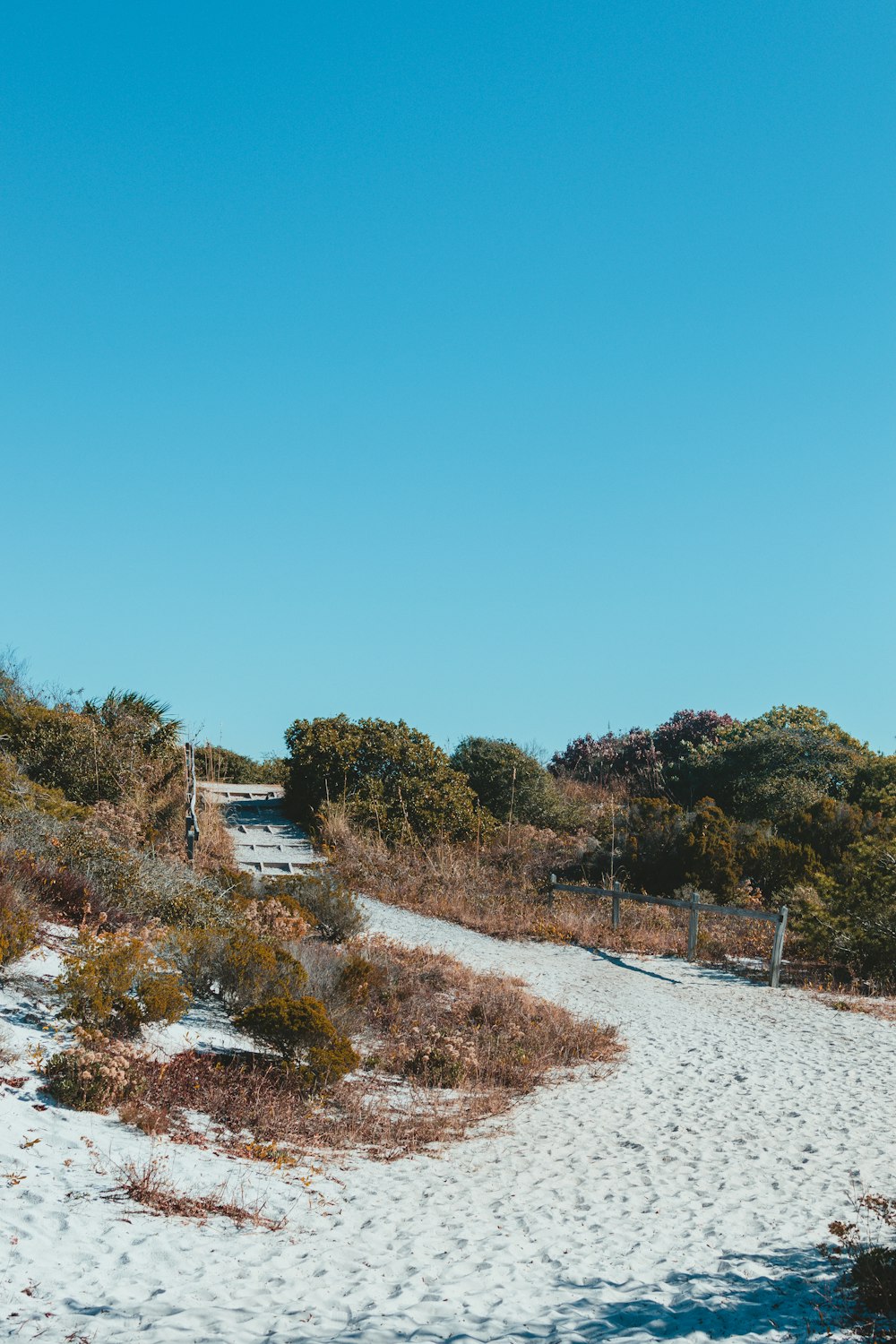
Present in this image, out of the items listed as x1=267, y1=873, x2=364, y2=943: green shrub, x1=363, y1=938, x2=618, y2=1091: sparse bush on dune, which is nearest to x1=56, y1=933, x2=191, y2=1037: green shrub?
x1=363, y1=938, x2=618, y2=1091: sparse bush on dune

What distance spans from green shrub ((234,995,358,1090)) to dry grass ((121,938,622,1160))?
0.18 metres

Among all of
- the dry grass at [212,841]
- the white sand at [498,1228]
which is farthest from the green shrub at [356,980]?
the dry grass at [212,841]

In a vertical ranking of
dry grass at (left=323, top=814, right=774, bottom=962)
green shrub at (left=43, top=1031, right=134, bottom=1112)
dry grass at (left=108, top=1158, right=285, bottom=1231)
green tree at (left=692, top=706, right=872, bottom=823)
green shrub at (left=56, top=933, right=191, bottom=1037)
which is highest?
green tree at (left=692, top=706, right=872, bottom=823)

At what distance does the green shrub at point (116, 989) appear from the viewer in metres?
7.71

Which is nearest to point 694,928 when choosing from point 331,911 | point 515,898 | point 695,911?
point 695,911

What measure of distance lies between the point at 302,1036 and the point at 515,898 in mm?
11233

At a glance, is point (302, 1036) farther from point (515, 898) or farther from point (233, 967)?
point (515, 898)

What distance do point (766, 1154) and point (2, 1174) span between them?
210 inches

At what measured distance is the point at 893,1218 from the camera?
619cm

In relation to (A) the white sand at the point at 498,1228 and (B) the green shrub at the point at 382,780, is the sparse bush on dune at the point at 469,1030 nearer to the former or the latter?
(A) the white sand at the point at 498,1228

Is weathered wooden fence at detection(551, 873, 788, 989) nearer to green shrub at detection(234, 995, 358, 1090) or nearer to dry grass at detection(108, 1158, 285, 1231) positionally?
green shrub at detection(234, 995, 358, 1090)

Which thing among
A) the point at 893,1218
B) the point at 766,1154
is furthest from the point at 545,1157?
the point at 893,1218

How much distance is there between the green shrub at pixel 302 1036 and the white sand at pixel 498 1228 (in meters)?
1.09

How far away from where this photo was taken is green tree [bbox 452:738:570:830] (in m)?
24.5
